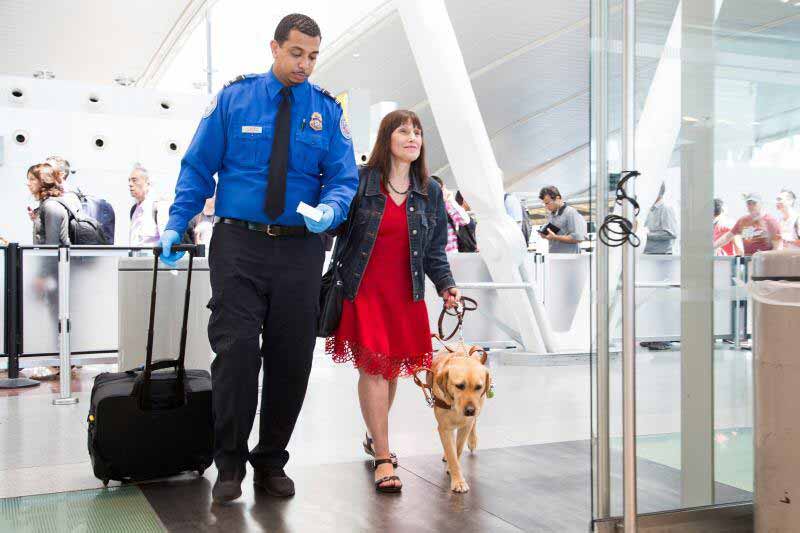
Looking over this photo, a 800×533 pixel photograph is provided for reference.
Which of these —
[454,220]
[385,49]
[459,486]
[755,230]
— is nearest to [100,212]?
[454,220]

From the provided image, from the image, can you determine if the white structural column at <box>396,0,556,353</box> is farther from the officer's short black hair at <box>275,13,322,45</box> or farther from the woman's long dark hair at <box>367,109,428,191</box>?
the officer's short black hair at <box>275,13,322,45</box>

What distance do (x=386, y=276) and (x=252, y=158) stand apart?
2.66 ft

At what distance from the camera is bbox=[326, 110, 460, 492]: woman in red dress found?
3.61 meters

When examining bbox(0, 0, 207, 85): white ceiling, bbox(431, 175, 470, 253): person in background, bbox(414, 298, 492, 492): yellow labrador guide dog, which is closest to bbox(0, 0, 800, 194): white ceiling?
bbox(0, 0, 207, 85): white ceiling

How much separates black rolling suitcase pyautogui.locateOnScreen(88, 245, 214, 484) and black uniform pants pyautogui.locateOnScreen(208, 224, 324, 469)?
0.24 meters

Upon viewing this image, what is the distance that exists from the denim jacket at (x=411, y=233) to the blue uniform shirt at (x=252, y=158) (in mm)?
214

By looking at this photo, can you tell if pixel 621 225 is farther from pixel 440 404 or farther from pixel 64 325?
pixel 64 325

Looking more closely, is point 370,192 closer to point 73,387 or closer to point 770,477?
point 770,477

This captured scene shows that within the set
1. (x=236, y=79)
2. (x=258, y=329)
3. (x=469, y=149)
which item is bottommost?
(x=258, y=329)

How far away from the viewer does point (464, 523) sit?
3.01 m

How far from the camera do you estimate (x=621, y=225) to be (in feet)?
8.50

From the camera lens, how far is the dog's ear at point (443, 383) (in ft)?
11.3

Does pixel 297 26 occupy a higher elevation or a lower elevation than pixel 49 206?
higher

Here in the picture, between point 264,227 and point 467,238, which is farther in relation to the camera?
point 467,238
